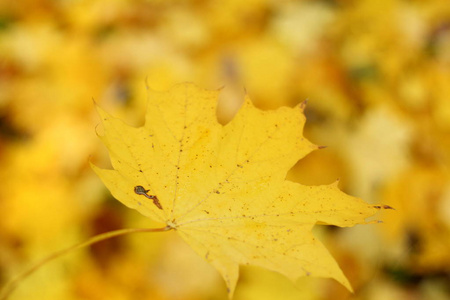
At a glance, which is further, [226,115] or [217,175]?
[226,115]

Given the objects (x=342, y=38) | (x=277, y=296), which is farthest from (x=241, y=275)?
(x=342, y=38)

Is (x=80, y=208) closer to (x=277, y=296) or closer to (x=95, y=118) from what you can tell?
(x=95, y=118)

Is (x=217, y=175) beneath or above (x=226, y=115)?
above

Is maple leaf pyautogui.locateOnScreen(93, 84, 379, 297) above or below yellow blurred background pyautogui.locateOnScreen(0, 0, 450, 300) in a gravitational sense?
above

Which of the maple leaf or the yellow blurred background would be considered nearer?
the maple leaf
